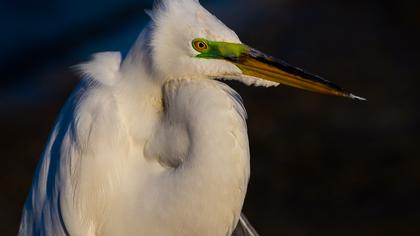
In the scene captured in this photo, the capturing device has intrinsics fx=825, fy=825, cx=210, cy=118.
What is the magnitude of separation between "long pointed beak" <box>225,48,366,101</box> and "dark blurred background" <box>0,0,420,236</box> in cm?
180

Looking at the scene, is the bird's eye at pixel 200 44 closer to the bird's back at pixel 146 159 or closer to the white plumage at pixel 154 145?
the white plumage at pixel 154 145

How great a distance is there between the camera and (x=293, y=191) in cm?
592

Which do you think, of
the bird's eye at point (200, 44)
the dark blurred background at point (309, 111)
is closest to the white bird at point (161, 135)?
the bird's eye at point (200, 44)

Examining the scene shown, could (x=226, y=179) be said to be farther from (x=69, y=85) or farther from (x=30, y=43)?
(x=30, y=43)

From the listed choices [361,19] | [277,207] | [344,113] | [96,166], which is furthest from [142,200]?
[361,19]

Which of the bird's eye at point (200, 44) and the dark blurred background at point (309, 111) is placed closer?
the bird's eye at point (200, 44)

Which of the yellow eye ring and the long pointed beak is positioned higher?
the yellow eye ring

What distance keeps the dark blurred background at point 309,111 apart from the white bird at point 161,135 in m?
1.53

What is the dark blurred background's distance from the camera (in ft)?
19.0

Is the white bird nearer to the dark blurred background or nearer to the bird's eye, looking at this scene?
the bird's eye

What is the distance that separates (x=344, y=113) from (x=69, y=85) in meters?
2.53

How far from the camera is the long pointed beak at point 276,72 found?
3010 mm

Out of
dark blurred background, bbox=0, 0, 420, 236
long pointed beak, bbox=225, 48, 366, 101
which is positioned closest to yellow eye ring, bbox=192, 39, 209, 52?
long pointed beak, bbox=225, 48, 366, 101

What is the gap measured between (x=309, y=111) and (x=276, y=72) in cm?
356
